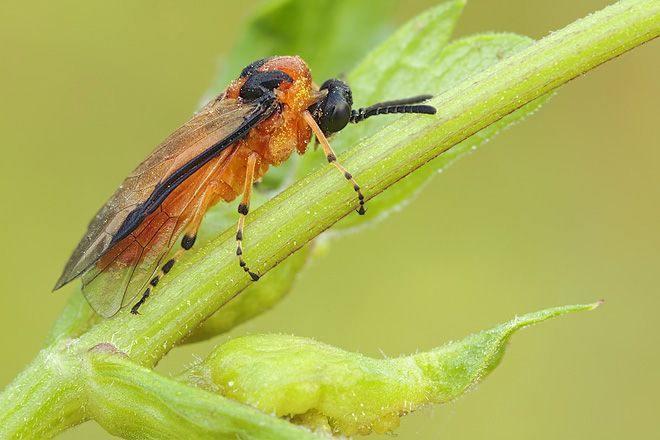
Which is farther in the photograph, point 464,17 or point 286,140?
point 464,17

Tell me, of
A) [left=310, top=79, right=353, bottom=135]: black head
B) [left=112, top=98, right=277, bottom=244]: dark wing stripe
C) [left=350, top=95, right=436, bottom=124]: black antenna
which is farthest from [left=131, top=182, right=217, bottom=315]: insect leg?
[left=350, top=95, right=436, bottom=124]: black antenna

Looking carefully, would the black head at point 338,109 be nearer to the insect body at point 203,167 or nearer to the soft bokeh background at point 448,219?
the insect body at point 203,167

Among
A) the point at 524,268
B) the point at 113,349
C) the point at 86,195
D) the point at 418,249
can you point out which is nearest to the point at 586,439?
the point at 524,268

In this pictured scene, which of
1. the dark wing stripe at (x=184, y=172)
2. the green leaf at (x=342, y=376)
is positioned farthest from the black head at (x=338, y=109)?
the green leaf at (x=342, y=376)

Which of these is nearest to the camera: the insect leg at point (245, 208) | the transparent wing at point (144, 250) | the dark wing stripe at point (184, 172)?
the insect leg at point (245, 208)

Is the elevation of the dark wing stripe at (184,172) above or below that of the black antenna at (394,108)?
above

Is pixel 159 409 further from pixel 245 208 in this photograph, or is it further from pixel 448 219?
pixel 448 219

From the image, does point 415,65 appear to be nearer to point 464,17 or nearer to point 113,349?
point 113,349
